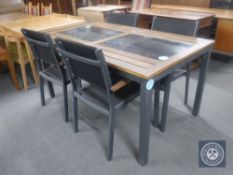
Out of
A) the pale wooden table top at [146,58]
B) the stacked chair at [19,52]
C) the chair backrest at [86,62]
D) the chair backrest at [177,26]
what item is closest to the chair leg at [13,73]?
the stacked chair at [19,52]

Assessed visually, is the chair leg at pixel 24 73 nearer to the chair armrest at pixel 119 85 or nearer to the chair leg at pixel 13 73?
the chair leg at pixel 13 73

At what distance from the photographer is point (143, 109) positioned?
4.44 feet

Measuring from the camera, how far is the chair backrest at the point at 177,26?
2004 millimetres

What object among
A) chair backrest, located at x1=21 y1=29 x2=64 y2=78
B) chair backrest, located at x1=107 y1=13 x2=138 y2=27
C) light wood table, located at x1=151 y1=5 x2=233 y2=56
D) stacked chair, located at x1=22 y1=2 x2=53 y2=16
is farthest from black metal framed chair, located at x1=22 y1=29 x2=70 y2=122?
light wood table, located at x1=151 y1=5 x2=233 y2=56

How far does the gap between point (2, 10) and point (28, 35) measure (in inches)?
113

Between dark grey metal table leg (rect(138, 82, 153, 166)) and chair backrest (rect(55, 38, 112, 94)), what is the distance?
0.79 feet

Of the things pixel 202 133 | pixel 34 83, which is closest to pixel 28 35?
pixel 34 83

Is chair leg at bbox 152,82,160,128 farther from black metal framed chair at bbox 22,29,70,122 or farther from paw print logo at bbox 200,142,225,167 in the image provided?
black metal framed chair at bbox 22,29,70,122

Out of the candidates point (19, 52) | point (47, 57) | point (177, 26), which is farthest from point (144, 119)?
Result: point (19, 52)

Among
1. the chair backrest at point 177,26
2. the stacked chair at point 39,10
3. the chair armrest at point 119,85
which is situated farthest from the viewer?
the stacked chair at point 39,10

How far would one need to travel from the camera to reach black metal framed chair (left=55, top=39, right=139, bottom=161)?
1.33 meters

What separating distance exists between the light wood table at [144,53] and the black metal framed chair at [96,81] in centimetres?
12

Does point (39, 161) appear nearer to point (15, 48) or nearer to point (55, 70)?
point (55, 70)

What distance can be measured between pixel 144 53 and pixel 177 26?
78cm
